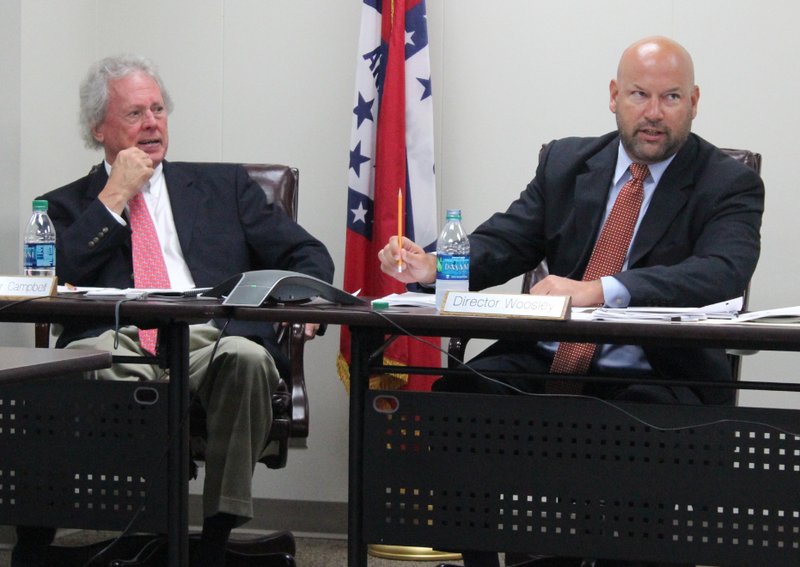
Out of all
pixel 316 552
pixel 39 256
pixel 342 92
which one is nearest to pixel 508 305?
pixel 39 256

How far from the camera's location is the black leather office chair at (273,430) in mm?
1940

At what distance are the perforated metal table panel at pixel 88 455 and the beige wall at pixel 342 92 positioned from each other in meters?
1.23

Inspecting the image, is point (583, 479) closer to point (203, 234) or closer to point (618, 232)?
point (618, 232)

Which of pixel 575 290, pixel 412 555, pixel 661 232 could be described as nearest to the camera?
pixel 575 290

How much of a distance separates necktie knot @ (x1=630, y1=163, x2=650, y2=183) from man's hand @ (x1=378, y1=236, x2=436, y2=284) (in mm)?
574

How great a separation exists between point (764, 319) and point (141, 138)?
1.78 metres

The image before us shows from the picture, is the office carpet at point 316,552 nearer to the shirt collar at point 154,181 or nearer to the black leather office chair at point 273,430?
the black leather office chair at point 273,430

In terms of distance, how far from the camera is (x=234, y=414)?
1845 millimetres

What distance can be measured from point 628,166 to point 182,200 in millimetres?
1242

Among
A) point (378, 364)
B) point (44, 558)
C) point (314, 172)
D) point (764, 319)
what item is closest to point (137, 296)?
point (378, 364)

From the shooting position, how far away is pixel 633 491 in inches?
56.8

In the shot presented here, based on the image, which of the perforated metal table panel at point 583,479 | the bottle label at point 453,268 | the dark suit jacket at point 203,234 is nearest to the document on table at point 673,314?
the perforated metal table panel at point 583,479

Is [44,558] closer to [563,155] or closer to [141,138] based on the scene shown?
[141,138]

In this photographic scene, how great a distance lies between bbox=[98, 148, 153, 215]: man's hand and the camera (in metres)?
2.23
